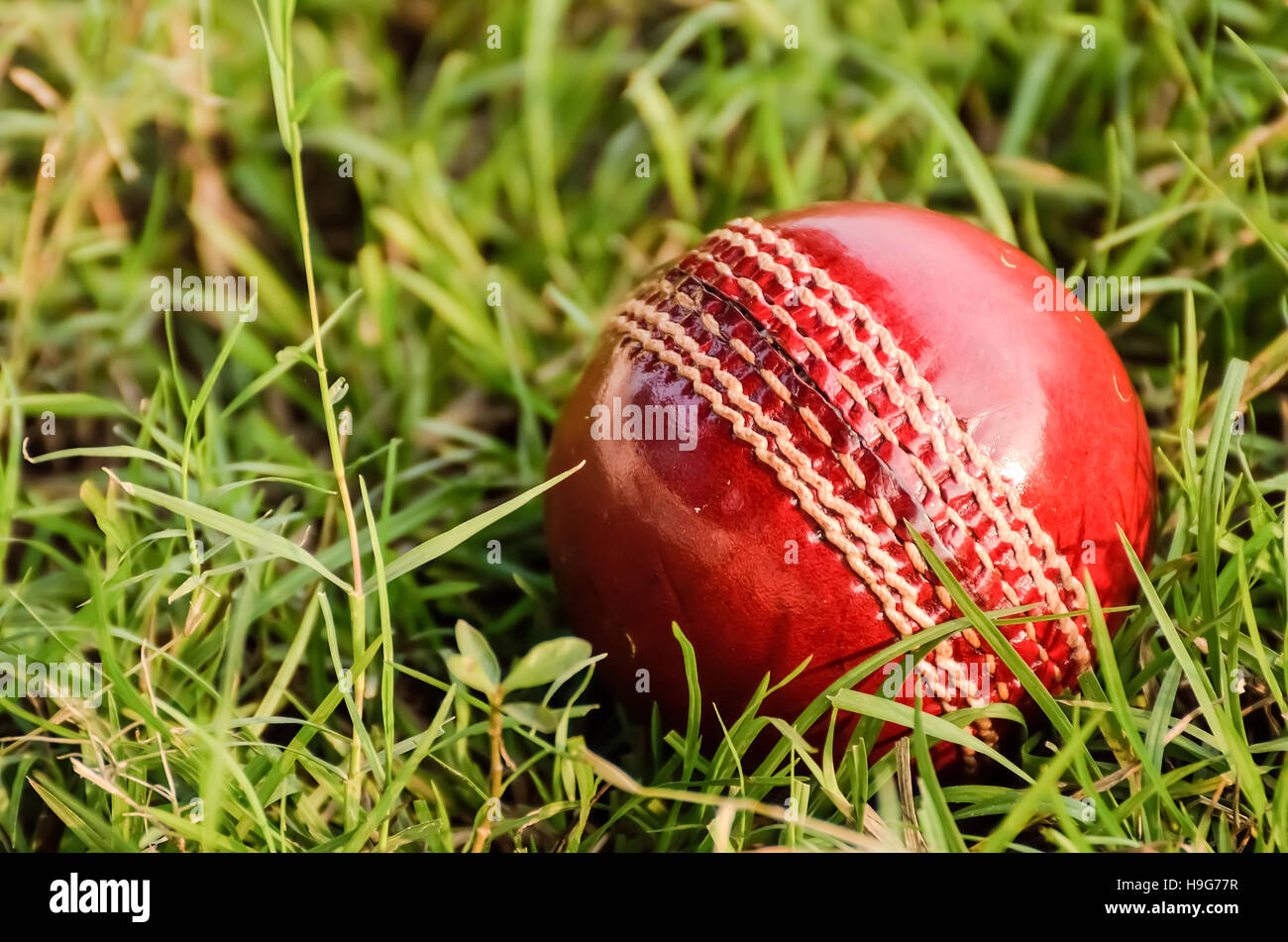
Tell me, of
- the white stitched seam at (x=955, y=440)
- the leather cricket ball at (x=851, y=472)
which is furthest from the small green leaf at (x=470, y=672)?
the white stitched seam at (x=955, y=440)

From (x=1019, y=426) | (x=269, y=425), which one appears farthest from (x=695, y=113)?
(x=1019, y=426)

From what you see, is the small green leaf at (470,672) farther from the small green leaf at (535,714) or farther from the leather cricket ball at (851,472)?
the leather cricket ball at (851,472)

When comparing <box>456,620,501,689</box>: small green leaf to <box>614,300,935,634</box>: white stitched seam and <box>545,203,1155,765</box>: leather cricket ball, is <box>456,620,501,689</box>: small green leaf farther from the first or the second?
<box>614,300,935,634</box>: white stitched seam

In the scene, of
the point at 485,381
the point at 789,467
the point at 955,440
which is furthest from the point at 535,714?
the point at 485,381

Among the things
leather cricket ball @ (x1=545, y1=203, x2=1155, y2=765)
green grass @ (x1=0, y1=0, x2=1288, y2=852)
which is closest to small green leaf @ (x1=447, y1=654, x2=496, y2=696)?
green grass @ (x1=0, y1=0, x2=1288, y2=852)

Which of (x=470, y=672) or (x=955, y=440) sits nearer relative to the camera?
(x=470, y=672)

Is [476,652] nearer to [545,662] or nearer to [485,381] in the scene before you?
[545,662]

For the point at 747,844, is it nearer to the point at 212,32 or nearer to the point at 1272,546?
the point at 1272,546

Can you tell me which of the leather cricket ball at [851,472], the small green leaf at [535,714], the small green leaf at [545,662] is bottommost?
the small green leaf at [535,714]

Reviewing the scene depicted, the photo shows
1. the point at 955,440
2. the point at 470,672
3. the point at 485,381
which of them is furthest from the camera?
the point at 485,381
